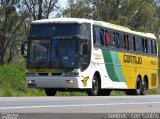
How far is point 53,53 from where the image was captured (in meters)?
26.1

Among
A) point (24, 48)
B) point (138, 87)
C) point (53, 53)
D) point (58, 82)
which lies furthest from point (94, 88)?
point (138, 87)

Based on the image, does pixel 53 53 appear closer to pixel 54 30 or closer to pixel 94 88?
pixel 54 30

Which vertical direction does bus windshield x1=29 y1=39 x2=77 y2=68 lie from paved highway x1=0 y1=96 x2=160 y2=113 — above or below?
above

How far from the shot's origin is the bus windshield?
84.7ft

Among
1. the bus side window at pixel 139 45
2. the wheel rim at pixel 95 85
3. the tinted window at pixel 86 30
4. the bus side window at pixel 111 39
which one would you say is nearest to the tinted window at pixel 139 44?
the bus side window at pixel 139 45

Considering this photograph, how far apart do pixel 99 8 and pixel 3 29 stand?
36.0 feet

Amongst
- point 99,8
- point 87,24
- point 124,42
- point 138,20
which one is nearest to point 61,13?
point 99,8

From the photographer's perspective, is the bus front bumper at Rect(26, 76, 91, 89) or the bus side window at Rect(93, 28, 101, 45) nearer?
the bus front bumper at Rect(26, 76, 91, 89)

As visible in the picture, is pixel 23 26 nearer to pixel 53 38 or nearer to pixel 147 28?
pixel 147 28

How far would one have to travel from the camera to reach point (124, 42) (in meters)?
31.1

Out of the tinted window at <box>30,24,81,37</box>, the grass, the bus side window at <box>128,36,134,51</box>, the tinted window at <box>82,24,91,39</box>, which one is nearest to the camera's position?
the tinted window at <box>30,24,81,37</box>

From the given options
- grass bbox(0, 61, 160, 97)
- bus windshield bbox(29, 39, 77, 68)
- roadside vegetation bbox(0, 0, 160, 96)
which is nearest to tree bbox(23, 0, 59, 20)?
roadside vegetation bbox(0, 0, 160, 96)

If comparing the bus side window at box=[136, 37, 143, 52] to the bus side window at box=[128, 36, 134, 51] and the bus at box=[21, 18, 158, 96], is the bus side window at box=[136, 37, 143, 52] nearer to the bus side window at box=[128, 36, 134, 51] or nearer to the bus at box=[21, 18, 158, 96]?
the bus side window at box=[128, 36, 134, 51]

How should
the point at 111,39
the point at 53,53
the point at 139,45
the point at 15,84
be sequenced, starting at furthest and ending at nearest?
the point at 15,84 → the point at 139,45 → the point at 111,39 → the point at 53,53
